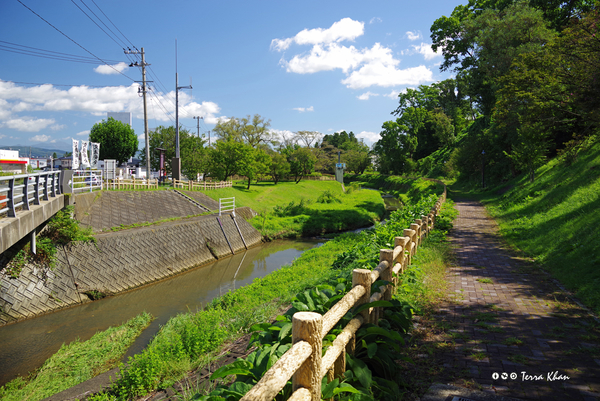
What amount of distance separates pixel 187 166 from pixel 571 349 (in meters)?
39.7

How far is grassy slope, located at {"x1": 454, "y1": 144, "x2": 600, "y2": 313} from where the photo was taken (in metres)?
6.98

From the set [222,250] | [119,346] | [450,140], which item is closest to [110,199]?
[222,250]

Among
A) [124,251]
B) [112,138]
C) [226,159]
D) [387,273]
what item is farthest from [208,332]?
[112,138]

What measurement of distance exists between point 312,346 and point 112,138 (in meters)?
53.5

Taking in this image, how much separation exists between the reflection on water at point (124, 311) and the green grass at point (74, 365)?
1.49ft

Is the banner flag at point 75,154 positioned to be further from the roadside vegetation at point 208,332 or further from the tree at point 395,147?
the tree at point 395,147

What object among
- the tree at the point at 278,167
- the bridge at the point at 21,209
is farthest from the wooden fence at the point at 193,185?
the tree at the point at 278,167

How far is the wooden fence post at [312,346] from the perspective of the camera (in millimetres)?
2525

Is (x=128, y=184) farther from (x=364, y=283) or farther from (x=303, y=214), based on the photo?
(x=364, y=283)

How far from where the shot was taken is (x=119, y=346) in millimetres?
9047

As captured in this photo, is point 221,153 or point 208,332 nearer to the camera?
point 208,332

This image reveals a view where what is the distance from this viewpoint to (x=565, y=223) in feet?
34.4

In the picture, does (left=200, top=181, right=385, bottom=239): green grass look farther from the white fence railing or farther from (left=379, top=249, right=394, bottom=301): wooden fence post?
(left=379, top=249, right=394, bottom=301): wooden fence post

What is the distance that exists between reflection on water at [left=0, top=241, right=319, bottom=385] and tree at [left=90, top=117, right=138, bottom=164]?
3713 cm
